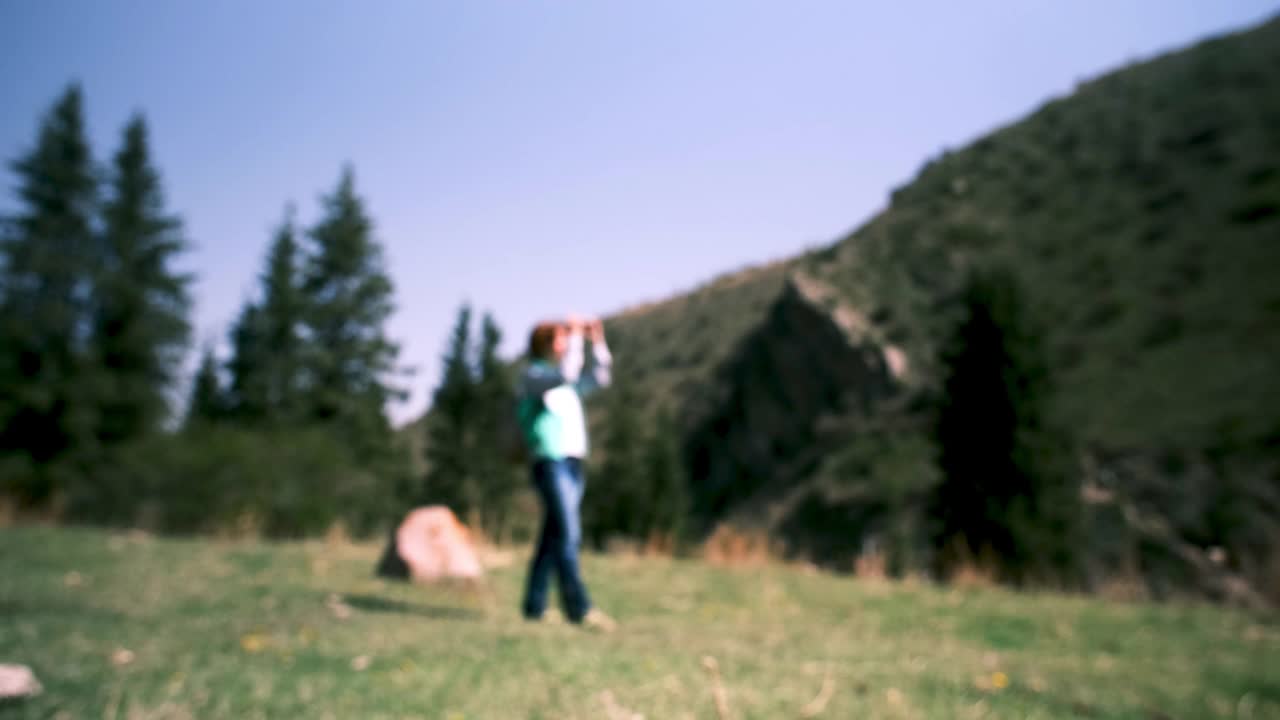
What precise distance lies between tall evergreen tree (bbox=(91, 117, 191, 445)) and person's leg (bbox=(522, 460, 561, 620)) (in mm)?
23588

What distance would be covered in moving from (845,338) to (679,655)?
29.0 meters

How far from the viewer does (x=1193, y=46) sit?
4259cm

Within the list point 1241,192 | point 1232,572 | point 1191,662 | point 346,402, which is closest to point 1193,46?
point 1241,192

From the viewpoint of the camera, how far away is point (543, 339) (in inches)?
217

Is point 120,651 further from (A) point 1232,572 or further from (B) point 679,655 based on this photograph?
(A) point 1232,572

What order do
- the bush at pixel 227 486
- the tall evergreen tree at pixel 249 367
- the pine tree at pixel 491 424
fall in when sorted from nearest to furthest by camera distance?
the bush at pixel 227 486
the pine tree at pixel 491 424
the tall evergreen tree at pixel 249 367

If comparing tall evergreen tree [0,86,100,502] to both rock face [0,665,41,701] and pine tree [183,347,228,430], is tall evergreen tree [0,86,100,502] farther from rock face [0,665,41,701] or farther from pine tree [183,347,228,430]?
rock face [0,665,41,701]

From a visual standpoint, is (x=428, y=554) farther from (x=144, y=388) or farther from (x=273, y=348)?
(x=273, y=348)

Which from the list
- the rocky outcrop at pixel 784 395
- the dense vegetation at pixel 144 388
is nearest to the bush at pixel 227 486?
the dense vegetation at pixel 144 388

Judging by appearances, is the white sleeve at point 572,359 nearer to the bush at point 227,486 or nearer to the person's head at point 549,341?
the person's head at point 549,341

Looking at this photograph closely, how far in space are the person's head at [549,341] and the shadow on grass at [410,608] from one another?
1.85 meters

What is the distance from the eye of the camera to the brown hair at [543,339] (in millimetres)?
5480

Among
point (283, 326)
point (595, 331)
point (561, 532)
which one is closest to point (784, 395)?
point (283, 326)

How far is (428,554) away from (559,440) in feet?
10.5
